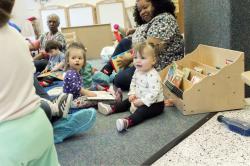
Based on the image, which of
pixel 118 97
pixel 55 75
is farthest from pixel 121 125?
pixel 55 75

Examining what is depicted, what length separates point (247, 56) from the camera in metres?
1.89

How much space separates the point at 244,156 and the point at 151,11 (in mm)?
1262

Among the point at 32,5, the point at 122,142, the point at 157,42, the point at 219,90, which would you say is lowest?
the point at 122,142

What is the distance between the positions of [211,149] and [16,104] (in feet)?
2.71

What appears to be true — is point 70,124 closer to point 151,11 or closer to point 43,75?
point 151,11

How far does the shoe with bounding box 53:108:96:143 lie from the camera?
5.17 feet

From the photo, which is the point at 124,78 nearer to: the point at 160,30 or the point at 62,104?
the point at 160,30

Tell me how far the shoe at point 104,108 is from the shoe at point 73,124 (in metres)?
0.34

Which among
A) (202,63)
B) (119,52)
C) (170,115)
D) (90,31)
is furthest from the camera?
(90,31)

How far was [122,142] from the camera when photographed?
4.95ft

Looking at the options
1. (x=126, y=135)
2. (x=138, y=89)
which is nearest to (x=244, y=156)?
(x=126, y=135)

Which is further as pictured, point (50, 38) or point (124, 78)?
point (50, 38)

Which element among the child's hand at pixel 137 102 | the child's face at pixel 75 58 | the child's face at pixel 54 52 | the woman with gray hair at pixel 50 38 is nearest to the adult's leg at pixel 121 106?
the child's hand at pixel 137 102

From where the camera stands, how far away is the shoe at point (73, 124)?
1.58 metres
